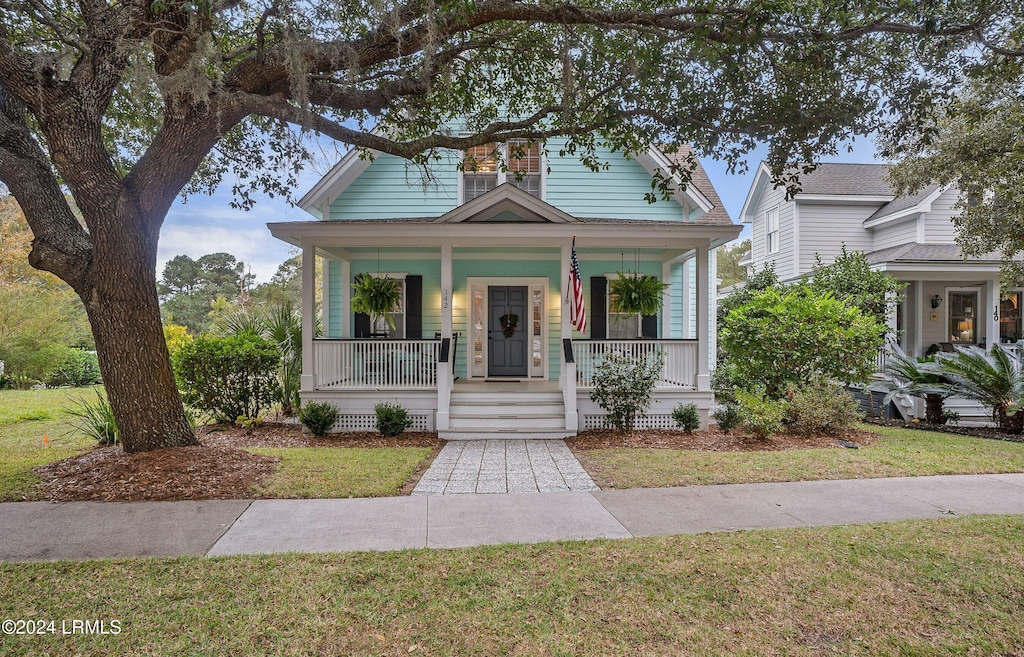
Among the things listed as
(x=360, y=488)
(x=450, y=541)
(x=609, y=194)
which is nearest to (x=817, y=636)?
(x=450, y=541)

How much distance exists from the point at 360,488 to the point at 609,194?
855 centimetres

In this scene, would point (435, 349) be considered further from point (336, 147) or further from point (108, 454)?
point (108, 454)

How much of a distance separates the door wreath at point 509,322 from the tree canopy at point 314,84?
5.13 m

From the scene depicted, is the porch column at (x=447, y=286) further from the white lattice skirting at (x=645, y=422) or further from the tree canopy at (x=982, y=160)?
the tree canopy at (x=982, y=160)

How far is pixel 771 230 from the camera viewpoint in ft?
57.1

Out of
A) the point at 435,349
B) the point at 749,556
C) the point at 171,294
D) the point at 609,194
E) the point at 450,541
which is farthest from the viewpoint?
the point at 171,294

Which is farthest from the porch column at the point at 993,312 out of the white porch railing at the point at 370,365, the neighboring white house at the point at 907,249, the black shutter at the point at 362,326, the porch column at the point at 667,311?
the black shutter at the point at 362,326

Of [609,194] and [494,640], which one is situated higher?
[609,194]

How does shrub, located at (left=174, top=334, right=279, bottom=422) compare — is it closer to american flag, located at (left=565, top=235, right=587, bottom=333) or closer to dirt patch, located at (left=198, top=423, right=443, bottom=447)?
dirt patch, located at (left=198, top=423, right=443, bottom=447)

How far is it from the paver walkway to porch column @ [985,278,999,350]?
1253cm

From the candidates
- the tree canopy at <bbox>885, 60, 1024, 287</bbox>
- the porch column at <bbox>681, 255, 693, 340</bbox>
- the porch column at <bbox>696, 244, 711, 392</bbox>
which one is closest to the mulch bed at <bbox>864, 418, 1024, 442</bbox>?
the tree canopy at <bbox>885, 60, 1024, 287</bbox>

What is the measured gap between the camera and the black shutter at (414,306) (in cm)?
1073

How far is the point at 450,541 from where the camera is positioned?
13.0 feet

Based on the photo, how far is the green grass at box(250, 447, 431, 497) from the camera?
5.20 metres
